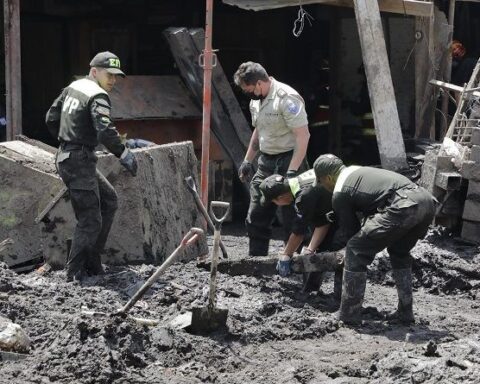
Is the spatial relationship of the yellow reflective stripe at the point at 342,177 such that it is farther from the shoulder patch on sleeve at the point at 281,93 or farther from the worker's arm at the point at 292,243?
the shoulder patch on sleeve at the point at 281,93

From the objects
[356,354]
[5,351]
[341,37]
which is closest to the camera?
[5,351]

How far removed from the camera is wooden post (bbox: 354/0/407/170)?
1061 centimetres

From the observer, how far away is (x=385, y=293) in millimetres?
8789

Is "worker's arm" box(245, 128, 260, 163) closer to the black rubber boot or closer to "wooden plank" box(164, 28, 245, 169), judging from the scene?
the black rubber boot

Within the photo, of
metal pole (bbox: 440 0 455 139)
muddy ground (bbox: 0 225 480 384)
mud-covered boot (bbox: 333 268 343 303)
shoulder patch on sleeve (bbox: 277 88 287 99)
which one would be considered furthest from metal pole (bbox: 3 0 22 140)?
metal pole (bbox: 440 0 455 139)

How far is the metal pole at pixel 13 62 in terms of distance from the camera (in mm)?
10047

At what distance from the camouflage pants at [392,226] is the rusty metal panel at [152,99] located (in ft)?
13.6

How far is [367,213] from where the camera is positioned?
7445 millimetres

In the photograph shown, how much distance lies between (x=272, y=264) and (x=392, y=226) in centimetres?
146

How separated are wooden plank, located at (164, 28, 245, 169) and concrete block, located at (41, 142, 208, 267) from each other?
1886 millimetres

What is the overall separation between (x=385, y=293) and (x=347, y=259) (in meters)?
1.51

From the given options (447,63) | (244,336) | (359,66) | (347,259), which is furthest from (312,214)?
(359,66)

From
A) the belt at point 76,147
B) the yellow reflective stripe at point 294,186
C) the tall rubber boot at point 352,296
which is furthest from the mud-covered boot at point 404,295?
the belt at point 76,147

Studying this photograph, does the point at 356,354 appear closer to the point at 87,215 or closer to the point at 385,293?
the point at 385,293
